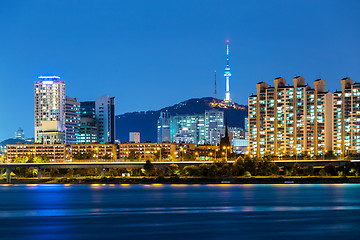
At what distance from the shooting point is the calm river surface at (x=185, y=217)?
Answer: 170ft

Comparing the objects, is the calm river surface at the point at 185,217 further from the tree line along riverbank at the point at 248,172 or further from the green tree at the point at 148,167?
the green tree at the point at 148,167

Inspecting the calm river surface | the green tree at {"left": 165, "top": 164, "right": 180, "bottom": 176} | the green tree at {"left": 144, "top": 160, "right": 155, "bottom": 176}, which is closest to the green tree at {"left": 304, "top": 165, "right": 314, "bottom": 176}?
the green tree at {"left": 165, "top": 164, "right": 180, "bottom": 176}

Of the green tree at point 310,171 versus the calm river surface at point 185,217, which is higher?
the green tree at point 310,171

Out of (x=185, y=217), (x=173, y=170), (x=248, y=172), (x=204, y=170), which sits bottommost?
(x=185, y=217)

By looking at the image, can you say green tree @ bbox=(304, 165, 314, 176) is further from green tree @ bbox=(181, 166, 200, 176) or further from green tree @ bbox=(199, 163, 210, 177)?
green tree @ bbox=(181, 166, 200, 176)

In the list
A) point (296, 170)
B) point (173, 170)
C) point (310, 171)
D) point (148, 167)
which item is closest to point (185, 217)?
point (296, 170)

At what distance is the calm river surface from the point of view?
51.9 meters

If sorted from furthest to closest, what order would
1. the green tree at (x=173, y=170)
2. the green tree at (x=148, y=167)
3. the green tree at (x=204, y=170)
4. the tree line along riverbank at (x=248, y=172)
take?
1. the green tree at (x=148, y=167)
2. the green tree at (x=173, y=170)
3. the green tree at (x=204, y=170)
4. the tree line along riverbank at (x=248, y=172)

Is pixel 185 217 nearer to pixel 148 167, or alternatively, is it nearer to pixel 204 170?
pixel 204 170

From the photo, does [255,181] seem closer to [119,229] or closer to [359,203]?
[359,203]

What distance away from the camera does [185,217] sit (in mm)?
65000

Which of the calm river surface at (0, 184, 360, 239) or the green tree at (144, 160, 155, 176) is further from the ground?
the green tree at (144, 160, 155, 176)

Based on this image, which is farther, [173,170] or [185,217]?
[173,170]

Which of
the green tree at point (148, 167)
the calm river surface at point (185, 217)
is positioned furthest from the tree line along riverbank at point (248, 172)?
the calm river surface at point (185, 217)
